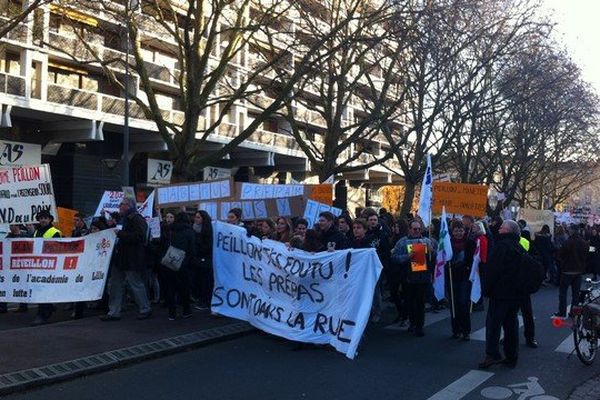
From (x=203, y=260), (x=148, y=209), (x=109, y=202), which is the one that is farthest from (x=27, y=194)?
(x=109, y=202)

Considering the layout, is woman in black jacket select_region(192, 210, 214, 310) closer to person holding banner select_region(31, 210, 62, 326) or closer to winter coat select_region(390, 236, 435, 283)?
person holding banner select_region(31, 210, 62, 326)

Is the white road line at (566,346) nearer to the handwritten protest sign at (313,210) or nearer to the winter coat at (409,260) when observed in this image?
the winter coat at (409,260)

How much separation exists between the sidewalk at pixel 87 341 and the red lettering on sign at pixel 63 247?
1.04 meters

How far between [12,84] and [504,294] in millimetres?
24029

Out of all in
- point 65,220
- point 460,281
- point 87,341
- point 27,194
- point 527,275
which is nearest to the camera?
point 527,275

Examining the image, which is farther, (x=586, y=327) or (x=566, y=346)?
(x=566, y=346)

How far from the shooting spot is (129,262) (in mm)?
9883

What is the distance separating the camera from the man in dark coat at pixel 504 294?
764 cm

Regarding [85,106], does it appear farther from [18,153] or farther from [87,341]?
[87,341]

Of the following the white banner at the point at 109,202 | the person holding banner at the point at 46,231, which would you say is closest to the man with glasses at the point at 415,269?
the person holding banner at the point at 46,231

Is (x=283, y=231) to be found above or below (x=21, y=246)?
above

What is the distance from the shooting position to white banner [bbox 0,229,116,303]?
984 centimetres

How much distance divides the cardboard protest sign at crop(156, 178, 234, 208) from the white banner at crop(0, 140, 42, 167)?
16.1 metres

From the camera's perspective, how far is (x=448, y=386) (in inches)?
269
